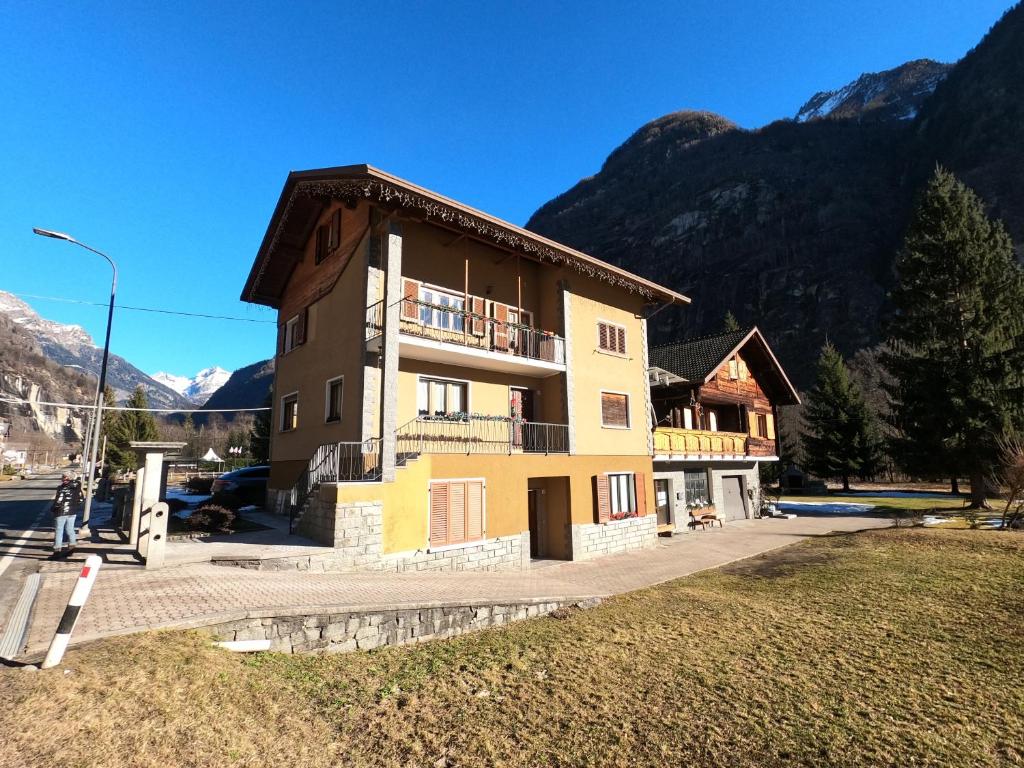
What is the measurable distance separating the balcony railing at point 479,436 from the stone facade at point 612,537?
292 cm

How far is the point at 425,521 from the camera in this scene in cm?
1288

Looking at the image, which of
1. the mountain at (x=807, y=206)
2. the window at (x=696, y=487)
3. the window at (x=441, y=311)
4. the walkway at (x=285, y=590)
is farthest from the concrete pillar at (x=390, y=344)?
the mountain at (x=807, y=206)

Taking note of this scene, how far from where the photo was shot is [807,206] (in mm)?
101312

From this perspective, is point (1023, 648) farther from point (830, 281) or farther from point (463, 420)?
point (830, 281)

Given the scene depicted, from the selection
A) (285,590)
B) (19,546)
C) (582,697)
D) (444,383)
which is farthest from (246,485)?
(582,697)

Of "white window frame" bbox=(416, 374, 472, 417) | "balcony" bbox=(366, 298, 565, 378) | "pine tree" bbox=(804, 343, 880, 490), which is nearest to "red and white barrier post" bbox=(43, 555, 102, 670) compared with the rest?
"balcony" bbox=(366, 298, 565, 378)

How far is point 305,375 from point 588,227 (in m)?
120

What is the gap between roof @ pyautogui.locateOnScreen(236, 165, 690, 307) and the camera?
13312mm

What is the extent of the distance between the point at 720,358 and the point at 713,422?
462cm

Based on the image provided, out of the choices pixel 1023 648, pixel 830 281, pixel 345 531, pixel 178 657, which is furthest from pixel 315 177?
pixel 830 281

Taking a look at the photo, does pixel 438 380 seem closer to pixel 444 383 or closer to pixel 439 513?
pixel 444 383

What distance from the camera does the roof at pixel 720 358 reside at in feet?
82.7

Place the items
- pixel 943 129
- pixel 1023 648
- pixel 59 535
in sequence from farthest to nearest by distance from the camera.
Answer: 1. pixel 943 129
2. pixel 59 535
3. pixel 1023 648

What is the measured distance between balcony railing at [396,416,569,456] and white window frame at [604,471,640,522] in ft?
8.58
